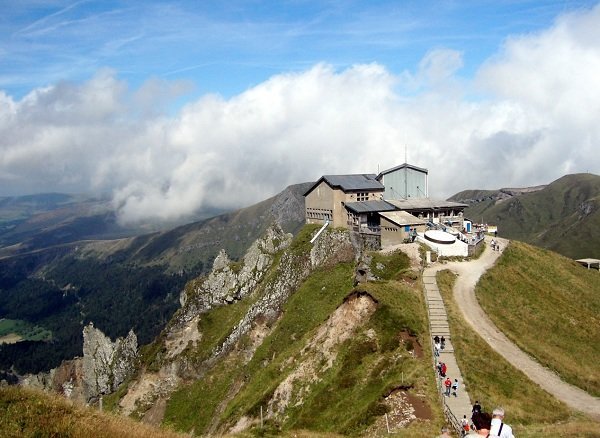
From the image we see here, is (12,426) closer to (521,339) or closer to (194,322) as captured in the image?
(521,339)

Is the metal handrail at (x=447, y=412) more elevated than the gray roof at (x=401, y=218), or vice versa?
the gray roof at (x=401, y=218)

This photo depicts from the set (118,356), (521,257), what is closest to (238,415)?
(521,257)

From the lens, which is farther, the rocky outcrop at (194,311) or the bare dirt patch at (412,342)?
the rocky outcrop at (194,311)

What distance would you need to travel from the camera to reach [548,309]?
66062mm

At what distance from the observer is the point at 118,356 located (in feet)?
405

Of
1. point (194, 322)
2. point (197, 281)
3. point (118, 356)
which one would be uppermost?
point (197, 281)

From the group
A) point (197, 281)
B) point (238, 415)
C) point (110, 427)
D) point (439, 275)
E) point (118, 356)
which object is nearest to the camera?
point (110, 427)

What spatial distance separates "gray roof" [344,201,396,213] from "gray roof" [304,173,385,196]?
15.0 feet

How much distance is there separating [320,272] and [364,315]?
31.0 meters

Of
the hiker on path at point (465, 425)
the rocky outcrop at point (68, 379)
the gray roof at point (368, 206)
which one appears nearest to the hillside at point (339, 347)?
the hiker on path at point (465, 425)

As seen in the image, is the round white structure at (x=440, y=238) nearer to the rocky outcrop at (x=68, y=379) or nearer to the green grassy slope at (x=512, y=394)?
the green grassy slope at (x=512, y=394)

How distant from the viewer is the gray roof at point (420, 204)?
9531 cm

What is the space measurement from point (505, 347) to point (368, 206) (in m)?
42.4

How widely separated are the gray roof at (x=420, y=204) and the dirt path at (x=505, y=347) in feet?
74.7
